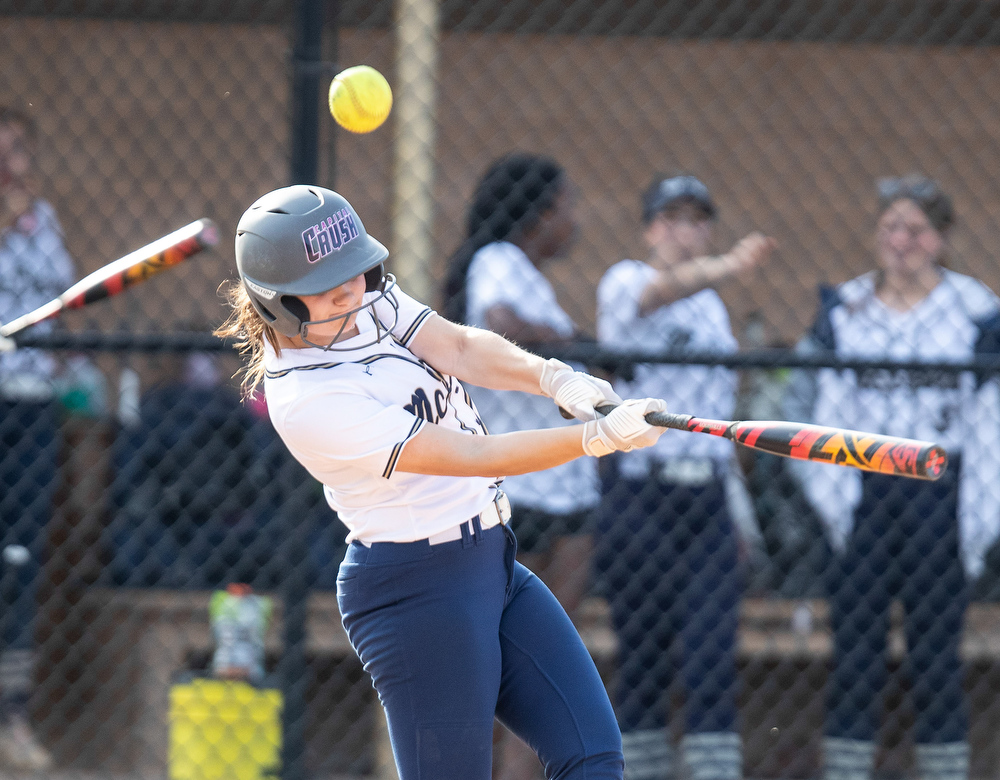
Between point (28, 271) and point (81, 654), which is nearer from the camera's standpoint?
point (28, 271)

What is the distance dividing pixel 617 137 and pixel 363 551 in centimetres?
347

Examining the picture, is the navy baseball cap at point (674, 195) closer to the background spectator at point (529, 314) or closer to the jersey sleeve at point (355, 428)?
the background spectator at point (529, 314)

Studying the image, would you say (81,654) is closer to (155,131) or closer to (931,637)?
(155,131)

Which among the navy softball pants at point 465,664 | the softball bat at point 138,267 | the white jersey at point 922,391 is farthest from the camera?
the white jersey at point 922,391

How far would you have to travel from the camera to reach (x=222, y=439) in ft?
13.5

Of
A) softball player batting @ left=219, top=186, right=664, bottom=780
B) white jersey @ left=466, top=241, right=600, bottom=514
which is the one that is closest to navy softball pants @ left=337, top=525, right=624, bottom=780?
softball player batting @ left=219, top=186, right=664, bottom=780

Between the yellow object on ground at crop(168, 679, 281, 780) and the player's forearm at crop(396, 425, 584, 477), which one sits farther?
the yellow object on ground at crop(168, 679, 281, 780)

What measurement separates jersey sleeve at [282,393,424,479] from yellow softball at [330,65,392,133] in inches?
28.0

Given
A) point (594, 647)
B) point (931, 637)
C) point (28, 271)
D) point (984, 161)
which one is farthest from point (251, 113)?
point (931, 637)

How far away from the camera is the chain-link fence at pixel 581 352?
10.8 ft

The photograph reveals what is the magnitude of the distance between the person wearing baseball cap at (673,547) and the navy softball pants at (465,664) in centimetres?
97

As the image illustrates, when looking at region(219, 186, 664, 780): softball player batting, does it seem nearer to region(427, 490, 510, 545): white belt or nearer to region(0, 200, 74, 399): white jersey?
Result: region(427, 490, 510, 545): white belt

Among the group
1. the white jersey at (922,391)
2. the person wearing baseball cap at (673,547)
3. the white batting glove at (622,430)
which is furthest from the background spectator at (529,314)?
the white batting glove at (622,430)

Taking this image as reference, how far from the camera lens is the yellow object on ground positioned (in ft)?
11.4
